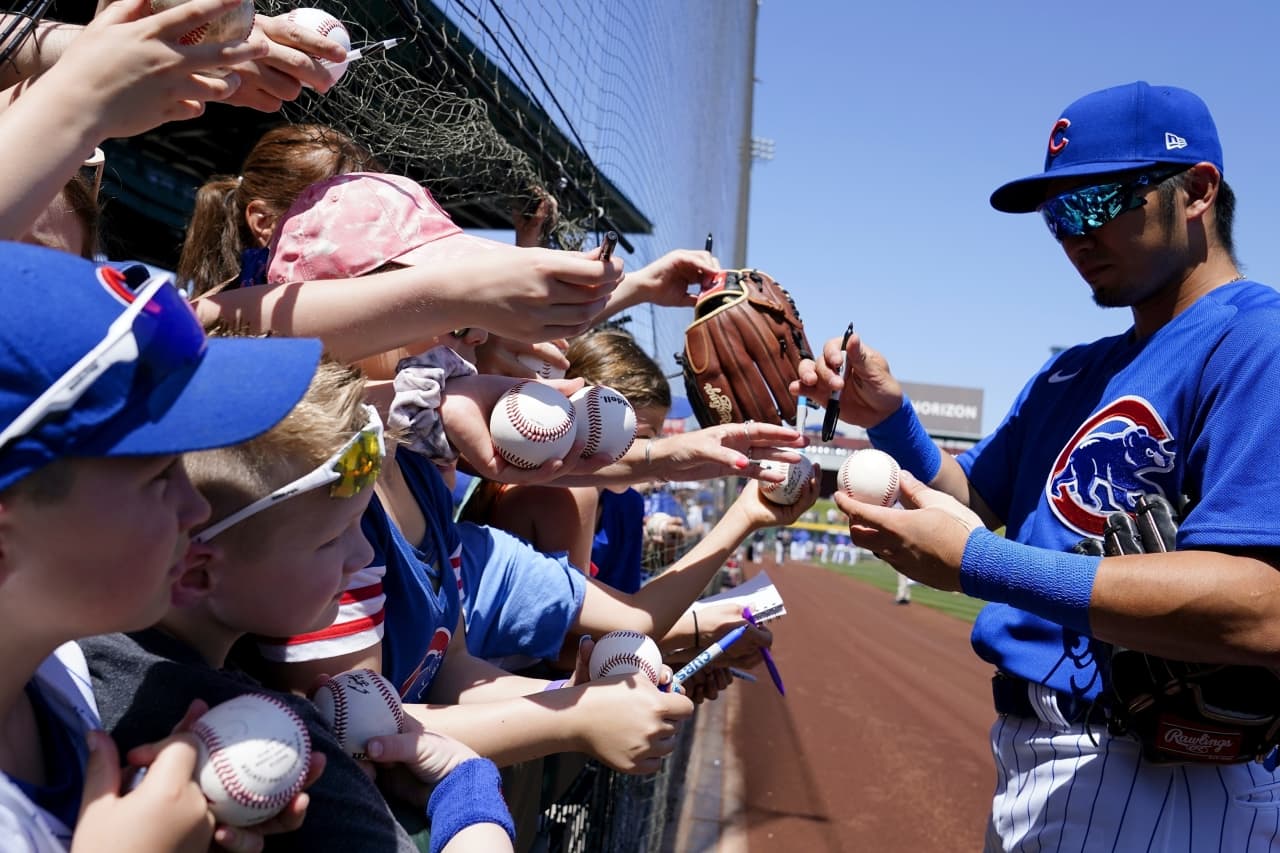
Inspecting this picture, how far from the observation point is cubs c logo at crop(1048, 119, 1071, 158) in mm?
2076

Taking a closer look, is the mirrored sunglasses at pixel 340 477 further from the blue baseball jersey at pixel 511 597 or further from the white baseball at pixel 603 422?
the blue baseball jersey at pixel 511 597

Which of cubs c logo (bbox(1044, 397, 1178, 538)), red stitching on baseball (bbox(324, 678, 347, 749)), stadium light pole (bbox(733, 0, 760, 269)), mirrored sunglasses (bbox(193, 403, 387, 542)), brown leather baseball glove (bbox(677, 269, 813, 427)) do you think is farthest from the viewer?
stadium light pole (bbox(733, 0, 760, 269))

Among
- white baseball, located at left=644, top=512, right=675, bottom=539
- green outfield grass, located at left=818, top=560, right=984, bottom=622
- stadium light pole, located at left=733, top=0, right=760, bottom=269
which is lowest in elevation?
green outfield grass, located at left=818, top=560, right=984, bottom=622

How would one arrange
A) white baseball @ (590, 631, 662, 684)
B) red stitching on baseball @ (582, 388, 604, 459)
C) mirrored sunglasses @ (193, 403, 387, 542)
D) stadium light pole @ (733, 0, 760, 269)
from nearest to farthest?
mirrored sunglasses @ (193, 403, 387, 542) < white baseball @ (590, 631, 662, 684) < red stitching on baseball @ (582, 388, 604, 459) < stadium light pole @ (733, 0, 760, 269)

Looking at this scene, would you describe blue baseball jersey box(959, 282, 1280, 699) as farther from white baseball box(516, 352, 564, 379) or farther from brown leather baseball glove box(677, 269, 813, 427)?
white baseball box(516, 352, 564, 379)

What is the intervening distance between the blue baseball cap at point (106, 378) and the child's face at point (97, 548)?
0.11ft

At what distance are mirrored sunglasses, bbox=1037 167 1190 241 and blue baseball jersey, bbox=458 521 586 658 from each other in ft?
4.42

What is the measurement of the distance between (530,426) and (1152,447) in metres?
1.22

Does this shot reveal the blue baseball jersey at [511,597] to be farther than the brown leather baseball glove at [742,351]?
No

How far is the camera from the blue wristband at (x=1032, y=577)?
1.67 metres

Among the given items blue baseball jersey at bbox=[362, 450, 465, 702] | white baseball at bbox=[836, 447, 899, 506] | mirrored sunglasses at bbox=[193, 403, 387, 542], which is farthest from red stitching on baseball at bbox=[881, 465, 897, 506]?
mirrored sunglasses at bbox=[193, 403, 387, 542]

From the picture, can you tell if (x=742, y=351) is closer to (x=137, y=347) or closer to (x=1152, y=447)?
(x=1152, y=447)

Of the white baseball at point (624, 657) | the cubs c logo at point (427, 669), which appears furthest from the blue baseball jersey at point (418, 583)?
the white baseball at point (624, 657)

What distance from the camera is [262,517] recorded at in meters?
1.04
